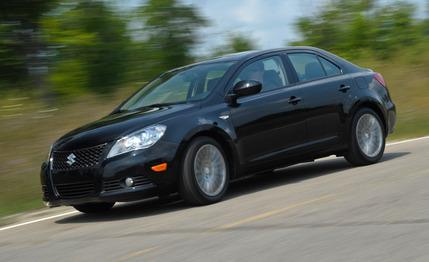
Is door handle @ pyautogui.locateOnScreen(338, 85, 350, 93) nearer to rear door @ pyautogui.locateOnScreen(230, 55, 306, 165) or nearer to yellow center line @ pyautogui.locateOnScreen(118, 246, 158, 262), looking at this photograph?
rear door @ pyautogui.locateOnScreen(230, 55, 306, 165)

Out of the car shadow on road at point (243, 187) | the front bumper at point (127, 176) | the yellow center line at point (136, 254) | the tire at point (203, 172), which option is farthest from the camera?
the car shadow on road at point (243, 187)

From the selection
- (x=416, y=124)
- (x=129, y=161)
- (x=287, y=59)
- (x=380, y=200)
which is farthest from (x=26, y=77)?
(x=380, y=200)

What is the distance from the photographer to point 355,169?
11.1 metres

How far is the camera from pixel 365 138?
1134cm

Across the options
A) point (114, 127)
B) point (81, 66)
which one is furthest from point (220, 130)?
point (81, 66)

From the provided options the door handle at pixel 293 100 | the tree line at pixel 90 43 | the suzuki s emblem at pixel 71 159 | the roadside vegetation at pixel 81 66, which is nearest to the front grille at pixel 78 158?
the suzuki s emblem at pixel 71 159

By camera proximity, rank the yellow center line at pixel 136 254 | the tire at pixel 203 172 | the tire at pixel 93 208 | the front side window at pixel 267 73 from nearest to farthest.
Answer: the yellow center line at pixel 136 254
the tire at pixel 203 172
the tire at pixel 93 208
the front side window at pixel 267 73

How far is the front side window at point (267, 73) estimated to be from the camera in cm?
1027

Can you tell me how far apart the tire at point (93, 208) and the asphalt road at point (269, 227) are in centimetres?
13

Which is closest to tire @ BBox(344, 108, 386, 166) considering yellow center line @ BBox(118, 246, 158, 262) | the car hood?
the car hood

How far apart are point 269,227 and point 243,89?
2557mm

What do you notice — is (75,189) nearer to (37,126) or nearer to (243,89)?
(243,89)

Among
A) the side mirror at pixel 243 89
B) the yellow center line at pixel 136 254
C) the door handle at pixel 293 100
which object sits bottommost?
the yellow center line at pixel 136 254

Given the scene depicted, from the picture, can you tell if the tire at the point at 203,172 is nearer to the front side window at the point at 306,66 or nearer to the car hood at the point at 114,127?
the car hood at the point at 114,127
